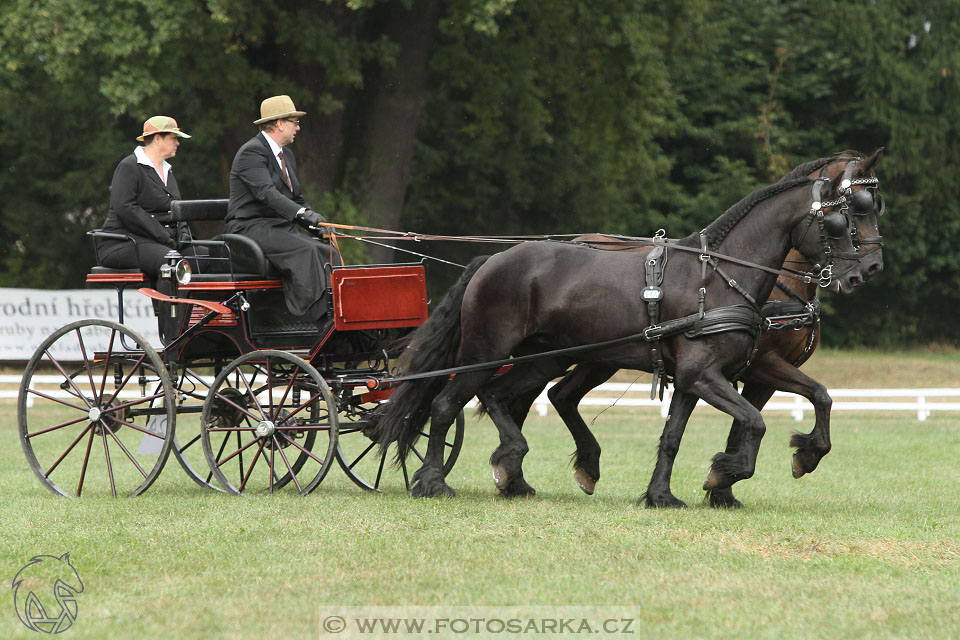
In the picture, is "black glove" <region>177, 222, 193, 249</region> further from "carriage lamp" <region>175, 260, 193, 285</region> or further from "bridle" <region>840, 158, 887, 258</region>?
"bridle" <region>840, 158, 887, 258</region>

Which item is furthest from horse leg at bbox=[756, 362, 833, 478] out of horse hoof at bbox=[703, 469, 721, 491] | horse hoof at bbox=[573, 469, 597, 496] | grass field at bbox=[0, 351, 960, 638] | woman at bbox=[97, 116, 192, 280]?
woman at bbox=[97, 116, 192, 280]

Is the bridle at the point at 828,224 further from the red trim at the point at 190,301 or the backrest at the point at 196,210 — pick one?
the backrest at the point at 196,210

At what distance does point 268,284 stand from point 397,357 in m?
1.09

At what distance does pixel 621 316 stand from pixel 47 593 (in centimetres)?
384

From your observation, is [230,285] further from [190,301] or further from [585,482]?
[585,482]

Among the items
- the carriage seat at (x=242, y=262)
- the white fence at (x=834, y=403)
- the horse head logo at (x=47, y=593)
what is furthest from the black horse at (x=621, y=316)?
the white fence at (x=834, y=403)

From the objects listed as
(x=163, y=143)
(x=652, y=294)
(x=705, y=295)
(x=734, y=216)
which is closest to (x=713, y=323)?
(x=705, y=295)

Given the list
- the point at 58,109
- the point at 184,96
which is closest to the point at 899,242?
the point at 184,96

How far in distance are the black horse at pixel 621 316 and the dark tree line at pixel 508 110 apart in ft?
30.2

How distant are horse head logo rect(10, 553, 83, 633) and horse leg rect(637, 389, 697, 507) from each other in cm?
351

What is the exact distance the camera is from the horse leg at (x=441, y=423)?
8.05 metres

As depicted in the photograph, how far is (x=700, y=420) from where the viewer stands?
17438 millimetres

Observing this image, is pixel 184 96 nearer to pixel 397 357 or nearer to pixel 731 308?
pixel 397 357

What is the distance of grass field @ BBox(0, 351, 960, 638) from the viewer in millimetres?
4852
